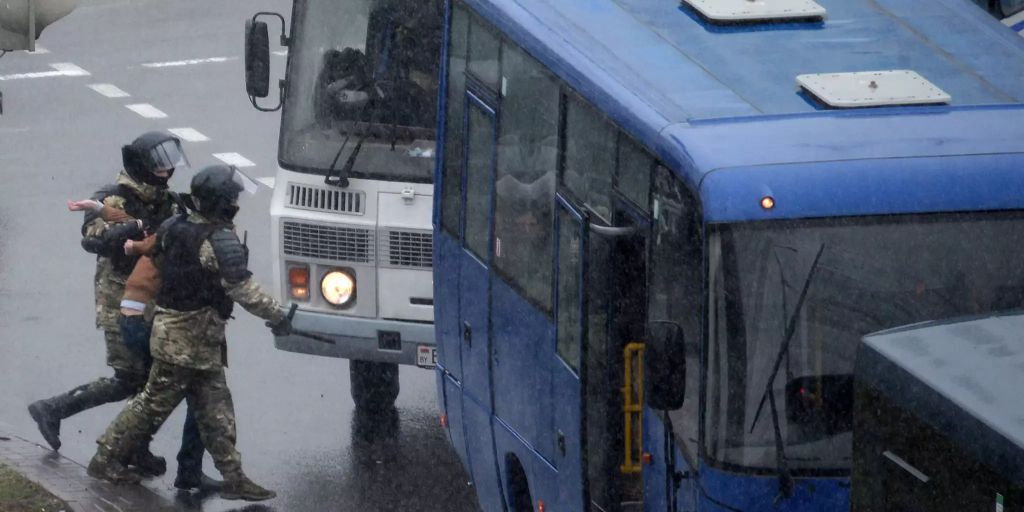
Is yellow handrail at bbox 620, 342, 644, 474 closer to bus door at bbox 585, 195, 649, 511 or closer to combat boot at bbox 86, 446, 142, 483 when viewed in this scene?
bus door at bbox 585, 195, 649, 511

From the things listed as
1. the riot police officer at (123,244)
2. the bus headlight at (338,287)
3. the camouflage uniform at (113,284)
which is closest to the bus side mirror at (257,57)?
the bus headlight at (338,287)

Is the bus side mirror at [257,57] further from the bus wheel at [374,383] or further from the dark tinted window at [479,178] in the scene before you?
the dark tinted window at [479,178]

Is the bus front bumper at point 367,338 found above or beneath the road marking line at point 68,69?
above

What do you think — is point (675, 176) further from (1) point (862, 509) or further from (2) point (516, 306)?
(2) point (516, 306)

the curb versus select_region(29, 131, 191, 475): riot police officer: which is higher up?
select_region(29, 131, 191, 475): riot police officer

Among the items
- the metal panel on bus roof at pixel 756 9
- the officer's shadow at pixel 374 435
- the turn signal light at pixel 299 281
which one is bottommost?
the officer's shadow at pixel 374 435

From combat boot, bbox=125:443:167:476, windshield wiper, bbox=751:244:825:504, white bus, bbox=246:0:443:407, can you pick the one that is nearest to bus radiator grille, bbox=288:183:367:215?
white bus, bbox=246:0:443:407

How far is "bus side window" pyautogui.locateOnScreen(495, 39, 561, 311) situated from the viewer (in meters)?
8.98

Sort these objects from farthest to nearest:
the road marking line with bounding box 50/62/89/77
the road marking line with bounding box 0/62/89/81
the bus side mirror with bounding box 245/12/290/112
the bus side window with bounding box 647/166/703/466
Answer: the road marking line with bounding box 50/62/89/77, the road marking line with bounding box 0/62/89/81, the bus side mirror with bounding box 245/12/290/112, the bus side window with bounding box 647/166/703/466

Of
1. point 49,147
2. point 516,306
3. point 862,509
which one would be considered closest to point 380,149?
point 516,306

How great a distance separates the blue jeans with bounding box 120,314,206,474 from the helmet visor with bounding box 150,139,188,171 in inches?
33.7

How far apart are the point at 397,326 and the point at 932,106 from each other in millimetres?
5342

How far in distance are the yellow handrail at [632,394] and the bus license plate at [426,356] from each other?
4211mm

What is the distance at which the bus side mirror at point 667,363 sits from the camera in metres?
6.93
